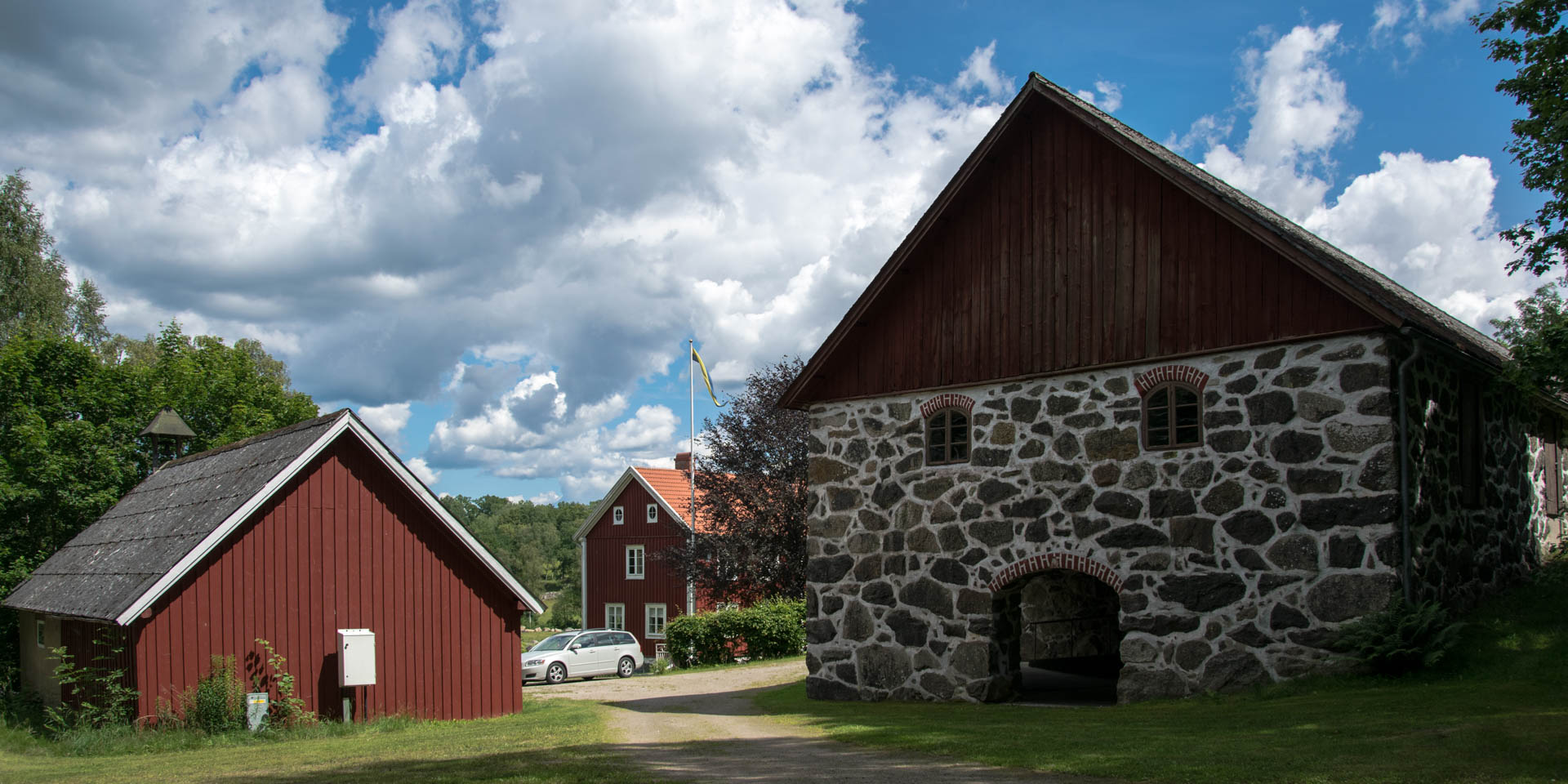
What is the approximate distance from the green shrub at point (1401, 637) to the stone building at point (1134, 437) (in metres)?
0.24

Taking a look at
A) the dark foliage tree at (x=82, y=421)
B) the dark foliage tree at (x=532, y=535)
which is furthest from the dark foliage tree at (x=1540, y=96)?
the dark foliage tree at (x=532, y=535)

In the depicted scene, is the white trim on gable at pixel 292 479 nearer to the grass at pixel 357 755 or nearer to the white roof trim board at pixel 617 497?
the grass at pixel 357 755

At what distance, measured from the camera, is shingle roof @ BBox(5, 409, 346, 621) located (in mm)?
15852

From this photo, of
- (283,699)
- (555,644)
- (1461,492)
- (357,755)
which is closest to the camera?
(357,755)

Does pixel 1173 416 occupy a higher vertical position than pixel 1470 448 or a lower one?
higher

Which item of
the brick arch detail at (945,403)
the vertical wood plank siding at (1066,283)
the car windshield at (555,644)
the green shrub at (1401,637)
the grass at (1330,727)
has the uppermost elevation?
the vertical wood plank siding at (1066,283)

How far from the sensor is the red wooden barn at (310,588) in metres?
15.3

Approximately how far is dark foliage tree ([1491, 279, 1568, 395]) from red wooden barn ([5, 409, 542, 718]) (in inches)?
557

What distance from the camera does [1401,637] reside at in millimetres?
11625

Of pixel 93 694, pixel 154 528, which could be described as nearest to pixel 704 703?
pixel 93 694

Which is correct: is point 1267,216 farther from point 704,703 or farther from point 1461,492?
point 704,703

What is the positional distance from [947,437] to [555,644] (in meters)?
17.8

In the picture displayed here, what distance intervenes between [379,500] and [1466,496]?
1547cm

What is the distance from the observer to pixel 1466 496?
46.7 ft
